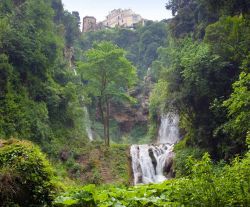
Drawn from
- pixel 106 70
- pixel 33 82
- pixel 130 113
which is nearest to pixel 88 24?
pixel 130 113

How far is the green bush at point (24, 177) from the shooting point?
22.0ft

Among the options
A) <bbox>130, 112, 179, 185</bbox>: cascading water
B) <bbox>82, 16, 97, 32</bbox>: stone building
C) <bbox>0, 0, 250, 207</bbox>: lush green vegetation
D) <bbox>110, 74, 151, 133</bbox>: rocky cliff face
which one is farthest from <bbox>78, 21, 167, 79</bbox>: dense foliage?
<bbox>130, 112, 179, 185</bbox>: cascading water

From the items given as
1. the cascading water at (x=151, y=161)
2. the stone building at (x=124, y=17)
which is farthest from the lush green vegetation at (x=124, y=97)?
the stone building at (x=124, y=17)

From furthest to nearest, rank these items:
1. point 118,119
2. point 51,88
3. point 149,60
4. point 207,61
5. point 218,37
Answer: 1. point 149,60
2. point 118,119
3. point 51,88
4. point 218,37
5. point 207,61

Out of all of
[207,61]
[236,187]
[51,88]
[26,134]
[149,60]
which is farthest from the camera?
[149,60]

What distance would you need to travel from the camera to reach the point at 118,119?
136ft

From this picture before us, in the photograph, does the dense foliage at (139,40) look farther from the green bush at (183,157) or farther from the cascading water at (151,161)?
the green bush at (183,157)

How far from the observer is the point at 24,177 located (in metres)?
7.04

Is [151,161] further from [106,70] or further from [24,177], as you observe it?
[24,177]

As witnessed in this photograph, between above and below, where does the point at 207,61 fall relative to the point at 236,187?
above

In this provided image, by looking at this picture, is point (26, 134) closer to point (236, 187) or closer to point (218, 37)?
point (218, 37)

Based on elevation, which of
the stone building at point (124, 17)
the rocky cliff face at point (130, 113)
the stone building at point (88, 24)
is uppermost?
the stone building at point (124, 17)

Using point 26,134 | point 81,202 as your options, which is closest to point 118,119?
point 26,134

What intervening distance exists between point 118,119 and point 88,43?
19836mm
